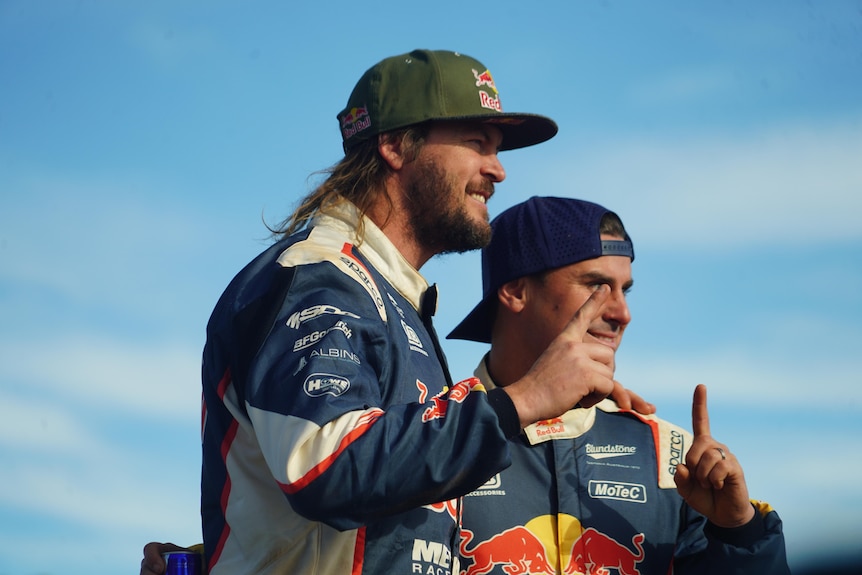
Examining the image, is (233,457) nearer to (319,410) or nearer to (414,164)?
(319,410)

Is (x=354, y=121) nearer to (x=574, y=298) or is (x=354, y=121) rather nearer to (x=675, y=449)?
(x=574, y=298)

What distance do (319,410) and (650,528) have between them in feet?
7.25

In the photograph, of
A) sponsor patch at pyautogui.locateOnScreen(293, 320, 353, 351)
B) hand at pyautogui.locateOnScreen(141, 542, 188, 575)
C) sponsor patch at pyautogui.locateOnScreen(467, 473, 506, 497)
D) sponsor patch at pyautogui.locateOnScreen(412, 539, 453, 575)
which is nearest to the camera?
sponsor patch at pyautogui.locateOnScreen(293, 320, 353, 351)

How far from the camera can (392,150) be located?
205 inches

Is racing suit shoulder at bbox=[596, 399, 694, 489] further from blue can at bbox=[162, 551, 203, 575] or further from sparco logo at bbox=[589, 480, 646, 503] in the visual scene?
blue can at bbox=[162, 551, 203, 575]

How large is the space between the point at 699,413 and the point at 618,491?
0.55 metres

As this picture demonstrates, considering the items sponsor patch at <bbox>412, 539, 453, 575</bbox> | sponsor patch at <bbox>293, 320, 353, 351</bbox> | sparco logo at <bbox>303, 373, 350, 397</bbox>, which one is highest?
sponsor patch at <bbox>293, 320, 353, 351</bbox>

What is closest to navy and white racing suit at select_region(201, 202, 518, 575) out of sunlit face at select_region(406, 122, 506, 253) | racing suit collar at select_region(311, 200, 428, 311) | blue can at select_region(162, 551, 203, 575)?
racing suit collar at select_region(311, 200, 428, 311)

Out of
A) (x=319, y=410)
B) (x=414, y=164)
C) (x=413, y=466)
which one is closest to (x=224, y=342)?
(x=319, y=410)

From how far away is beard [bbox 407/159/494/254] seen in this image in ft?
16.6

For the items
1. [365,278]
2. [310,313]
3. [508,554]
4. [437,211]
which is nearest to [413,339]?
[365,278]

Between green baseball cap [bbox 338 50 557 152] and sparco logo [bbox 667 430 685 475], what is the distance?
5.68 ft

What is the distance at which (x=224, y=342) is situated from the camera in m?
4.01

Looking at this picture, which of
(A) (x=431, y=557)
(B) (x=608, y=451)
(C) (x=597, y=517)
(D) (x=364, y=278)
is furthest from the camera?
(B) (x=608, y=451)
